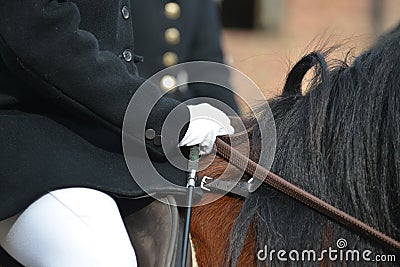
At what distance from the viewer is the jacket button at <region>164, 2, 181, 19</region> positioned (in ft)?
10.5

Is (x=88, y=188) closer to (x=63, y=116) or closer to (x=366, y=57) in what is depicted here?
(x=63, y=116)

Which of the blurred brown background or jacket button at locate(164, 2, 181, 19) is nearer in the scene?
jacket button at locate(164, 2, 181, 19)

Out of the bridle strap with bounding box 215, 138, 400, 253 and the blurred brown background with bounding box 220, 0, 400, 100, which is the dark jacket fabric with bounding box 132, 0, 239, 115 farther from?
the blurred brown background with bounding box 220, 0, 400, 100

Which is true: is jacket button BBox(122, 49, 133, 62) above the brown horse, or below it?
above

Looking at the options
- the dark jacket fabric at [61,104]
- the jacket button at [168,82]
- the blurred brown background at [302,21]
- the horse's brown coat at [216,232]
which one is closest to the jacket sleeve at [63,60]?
the dark jacket fabric at [61,104]

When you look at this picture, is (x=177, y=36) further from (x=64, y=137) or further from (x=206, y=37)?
(x=64, y=137)

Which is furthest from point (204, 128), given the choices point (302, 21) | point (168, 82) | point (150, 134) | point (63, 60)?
point (302, 21)

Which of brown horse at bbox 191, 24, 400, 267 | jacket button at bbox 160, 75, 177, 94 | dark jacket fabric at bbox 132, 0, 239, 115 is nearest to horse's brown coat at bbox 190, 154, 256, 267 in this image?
brown horse at bbox 191, 24, 400, 267

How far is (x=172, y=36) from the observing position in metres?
3.23

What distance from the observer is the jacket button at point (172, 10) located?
10.5 ft

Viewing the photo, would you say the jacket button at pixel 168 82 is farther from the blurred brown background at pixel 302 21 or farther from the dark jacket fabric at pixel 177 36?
the blurred brown background at pixel 302 21

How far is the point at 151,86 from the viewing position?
5.72 ft

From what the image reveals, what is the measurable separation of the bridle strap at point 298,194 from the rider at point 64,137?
51mm

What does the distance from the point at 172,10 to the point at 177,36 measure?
10 cm
